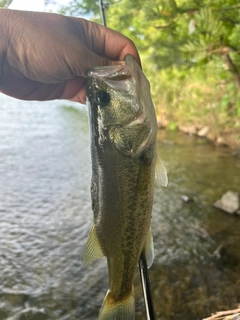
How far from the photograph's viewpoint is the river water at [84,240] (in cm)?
388

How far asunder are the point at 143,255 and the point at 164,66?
454cm

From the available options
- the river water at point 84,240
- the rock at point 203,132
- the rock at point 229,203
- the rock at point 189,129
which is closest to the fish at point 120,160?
the river water at point 84,240

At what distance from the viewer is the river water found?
12.7 ft

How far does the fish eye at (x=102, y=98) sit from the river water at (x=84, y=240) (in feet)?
9.18

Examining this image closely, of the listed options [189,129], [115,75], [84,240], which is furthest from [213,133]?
[115,75]

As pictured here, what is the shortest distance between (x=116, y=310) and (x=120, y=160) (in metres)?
0.91

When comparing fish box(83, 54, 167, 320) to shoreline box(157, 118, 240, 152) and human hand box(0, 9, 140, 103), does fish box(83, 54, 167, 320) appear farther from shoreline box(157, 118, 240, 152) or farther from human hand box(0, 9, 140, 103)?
shoreline box(157, 118, 240, 152)

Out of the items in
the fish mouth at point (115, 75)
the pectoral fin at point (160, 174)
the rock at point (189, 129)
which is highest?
the fish mouth at point (115, 75)

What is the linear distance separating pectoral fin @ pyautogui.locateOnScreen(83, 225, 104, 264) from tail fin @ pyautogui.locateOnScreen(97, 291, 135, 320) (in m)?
0.27

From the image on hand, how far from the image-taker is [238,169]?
7977 mm

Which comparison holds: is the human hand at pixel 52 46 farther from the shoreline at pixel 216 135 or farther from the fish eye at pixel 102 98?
the shoreline at pixel 216 135

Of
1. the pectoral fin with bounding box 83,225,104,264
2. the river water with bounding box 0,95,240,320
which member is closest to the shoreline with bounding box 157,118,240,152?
the river water with bounding box 0,95,240,320

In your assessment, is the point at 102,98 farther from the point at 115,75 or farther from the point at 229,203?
the point at 229,203

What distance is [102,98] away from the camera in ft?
5.95
